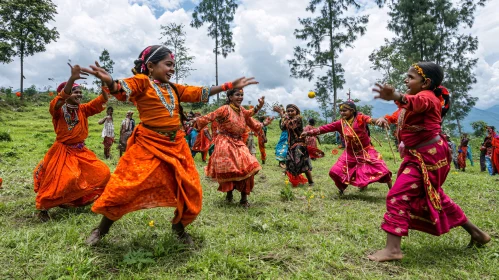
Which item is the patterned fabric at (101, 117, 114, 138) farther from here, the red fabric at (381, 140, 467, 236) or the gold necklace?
the red fabric at (381, 140, 467, 236)

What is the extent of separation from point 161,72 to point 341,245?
2.63 m

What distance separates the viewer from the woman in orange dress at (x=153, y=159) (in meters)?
3.08

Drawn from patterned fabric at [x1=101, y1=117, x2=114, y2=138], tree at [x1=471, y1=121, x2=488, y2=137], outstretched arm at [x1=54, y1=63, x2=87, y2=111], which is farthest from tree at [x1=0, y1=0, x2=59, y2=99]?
tree at [x1=471, y1=121, x2=488, y2=137]

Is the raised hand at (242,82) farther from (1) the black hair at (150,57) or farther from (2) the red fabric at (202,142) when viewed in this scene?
(2) the red fabric at (202,142)

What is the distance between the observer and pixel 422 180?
130 inches

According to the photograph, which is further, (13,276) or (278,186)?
(278,186)

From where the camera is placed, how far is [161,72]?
135 inches

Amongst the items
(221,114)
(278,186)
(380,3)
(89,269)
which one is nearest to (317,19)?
(380,3)

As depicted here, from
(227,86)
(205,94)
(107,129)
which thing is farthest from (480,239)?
(107,129)

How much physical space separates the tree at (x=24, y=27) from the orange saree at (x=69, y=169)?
28112mm

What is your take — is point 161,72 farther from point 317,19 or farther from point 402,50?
point 402,50

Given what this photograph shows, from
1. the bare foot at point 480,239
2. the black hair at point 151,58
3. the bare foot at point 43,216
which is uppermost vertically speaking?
the black hair at point 151,58

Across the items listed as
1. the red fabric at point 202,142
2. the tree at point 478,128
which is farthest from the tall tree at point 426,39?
the red fabric at point 202,142

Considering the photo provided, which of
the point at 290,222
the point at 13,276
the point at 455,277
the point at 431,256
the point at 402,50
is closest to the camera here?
the point at 13,276
